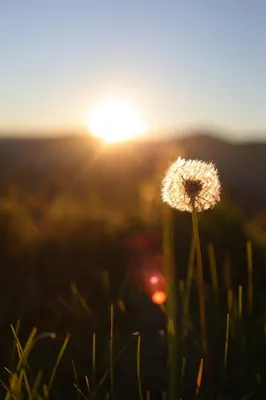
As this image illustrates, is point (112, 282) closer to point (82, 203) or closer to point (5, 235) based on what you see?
point (5, 235)

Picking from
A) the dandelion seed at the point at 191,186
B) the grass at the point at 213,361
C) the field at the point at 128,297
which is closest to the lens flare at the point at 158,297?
the field at the point at 128,297

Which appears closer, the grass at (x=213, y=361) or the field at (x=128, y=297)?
→ the grass at (x=213, y=361)

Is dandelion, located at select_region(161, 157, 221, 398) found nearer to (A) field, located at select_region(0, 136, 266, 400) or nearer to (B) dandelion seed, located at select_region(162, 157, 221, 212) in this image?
(B) dandelion seed, located at select_region(162, 157, 221, 212)

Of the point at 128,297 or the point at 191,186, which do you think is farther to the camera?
A: the point at 128,297

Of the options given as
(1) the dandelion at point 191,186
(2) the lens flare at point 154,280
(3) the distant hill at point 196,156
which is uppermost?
(3) the distant hill at point 196,156

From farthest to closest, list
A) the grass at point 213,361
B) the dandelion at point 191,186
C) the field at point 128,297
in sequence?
the field at point 128,297, the grass at point 213,361, the dandelion at point 191,186

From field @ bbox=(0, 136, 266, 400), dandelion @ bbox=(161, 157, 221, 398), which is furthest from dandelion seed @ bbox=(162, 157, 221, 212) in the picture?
field @ bbox=(0, 136, 266, 400)

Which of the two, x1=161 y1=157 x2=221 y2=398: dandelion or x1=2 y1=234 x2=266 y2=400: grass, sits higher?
Answer: x1=161 y1=157 x2=221 y2=398: dandelion

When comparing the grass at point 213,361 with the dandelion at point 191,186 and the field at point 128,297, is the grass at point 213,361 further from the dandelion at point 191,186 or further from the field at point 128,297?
the dandelion at point 191,186

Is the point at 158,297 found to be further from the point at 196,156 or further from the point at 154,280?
the point at 196,156

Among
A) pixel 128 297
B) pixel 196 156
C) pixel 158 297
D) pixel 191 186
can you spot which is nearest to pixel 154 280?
pixel 158 297
